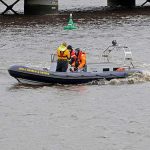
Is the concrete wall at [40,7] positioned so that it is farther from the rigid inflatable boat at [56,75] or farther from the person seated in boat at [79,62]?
the rigid inflatable boat at [56,75]

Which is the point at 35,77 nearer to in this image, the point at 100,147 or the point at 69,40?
the point at 100,147

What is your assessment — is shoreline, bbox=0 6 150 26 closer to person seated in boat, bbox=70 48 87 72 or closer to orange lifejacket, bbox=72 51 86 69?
person seated in boat, bbox=70 48 87 72

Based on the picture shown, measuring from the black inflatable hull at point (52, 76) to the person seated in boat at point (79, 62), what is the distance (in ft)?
1.77

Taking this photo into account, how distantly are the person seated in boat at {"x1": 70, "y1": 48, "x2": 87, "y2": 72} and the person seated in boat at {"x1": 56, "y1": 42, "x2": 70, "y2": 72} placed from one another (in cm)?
48

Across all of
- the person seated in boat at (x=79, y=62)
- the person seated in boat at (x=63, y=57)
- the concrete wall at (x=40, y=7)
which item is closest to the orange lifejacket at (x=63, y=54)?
the person seated in boat at (x=63, y=57)

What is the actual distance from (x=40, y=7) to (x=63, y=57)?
1807 inches

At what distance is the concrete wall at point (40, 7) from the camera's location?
79500 millimetres

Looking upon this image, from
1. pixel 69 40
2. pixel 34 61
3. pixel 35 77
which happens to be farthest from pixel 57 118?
pixel 69 40

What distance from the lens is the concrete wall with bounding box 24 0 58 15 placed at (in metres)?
79.5

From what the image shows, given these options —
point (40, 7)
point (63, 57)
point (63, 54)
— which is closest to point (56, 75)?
point (63, 57)

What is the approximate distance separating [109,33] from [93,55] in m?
14.4

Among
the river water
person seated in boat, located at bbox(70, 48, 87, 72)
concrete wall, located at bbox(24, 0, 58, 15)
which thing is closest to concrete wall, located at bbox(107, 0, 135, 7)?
concrete wall, located at bbox(24, 0, 58, 15)

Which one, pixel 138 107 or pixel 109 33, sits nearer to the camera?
pixel 138 107

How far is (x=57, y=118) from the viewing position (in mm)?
28875
